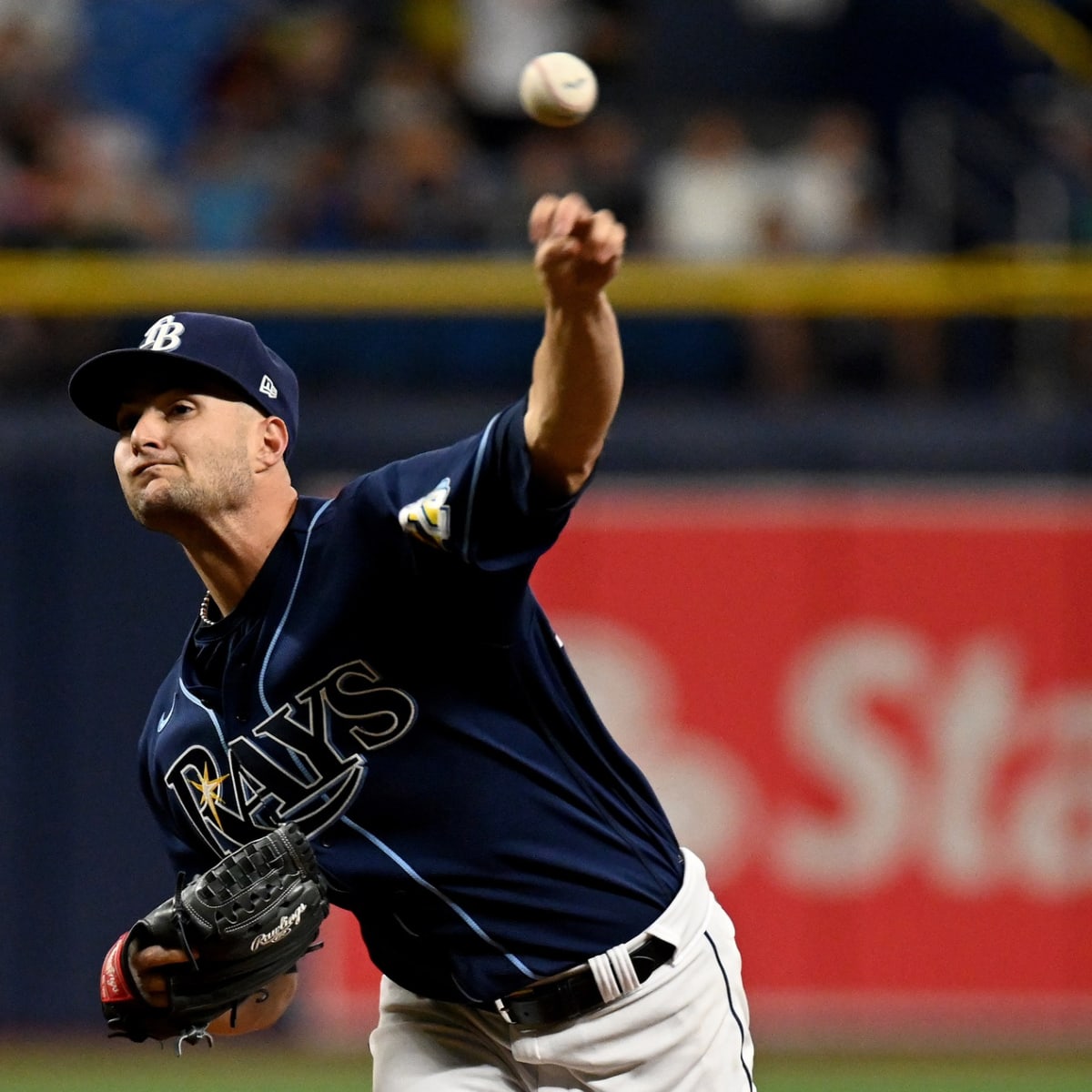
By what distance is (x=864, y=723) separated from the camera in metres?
7.66

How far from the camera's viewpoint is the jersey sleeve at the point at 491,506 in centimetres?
302

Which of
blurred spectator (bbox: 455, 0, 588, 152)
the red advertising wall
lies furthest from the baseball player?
blurred spectator (bbox: 455, 0, 588, 152)

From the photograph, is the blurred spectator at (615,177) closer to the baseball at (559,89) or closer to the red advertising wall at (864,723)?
the red advertising wall at (864,723)

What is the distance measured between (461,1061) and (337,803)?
21.1 inches

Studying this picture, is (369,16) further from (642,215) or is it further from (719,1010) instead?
(719,1010)

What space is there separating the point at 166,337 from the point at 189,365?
64 mm

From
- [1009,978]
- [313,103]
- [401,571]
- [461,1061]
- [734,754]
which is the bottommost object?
[1009,978]

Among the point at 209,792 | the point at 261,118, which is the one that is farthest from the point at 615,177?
the point at 209,792

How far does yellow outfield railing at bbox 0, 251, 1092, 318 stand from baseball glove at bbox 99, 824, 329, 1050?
4.69 metres

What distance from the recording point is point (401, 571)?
3281 millimetres

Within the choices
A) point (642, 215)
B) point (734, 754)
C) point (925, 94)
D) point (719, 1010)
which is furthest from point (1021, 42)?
point (719, 1010)

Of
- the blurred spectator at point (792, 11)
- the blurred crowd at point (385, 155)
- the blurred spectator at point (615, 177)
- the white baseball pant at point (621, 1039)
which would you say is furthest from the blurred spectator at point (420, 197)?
the white baseball pant at point (621, 1039)

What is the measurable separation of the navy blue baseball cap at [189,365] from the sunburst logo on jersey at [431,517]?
1.56ft

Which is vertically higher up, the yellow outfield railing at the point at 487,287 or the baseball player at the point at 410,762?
the yellow outfield railing at the point at 487,287
